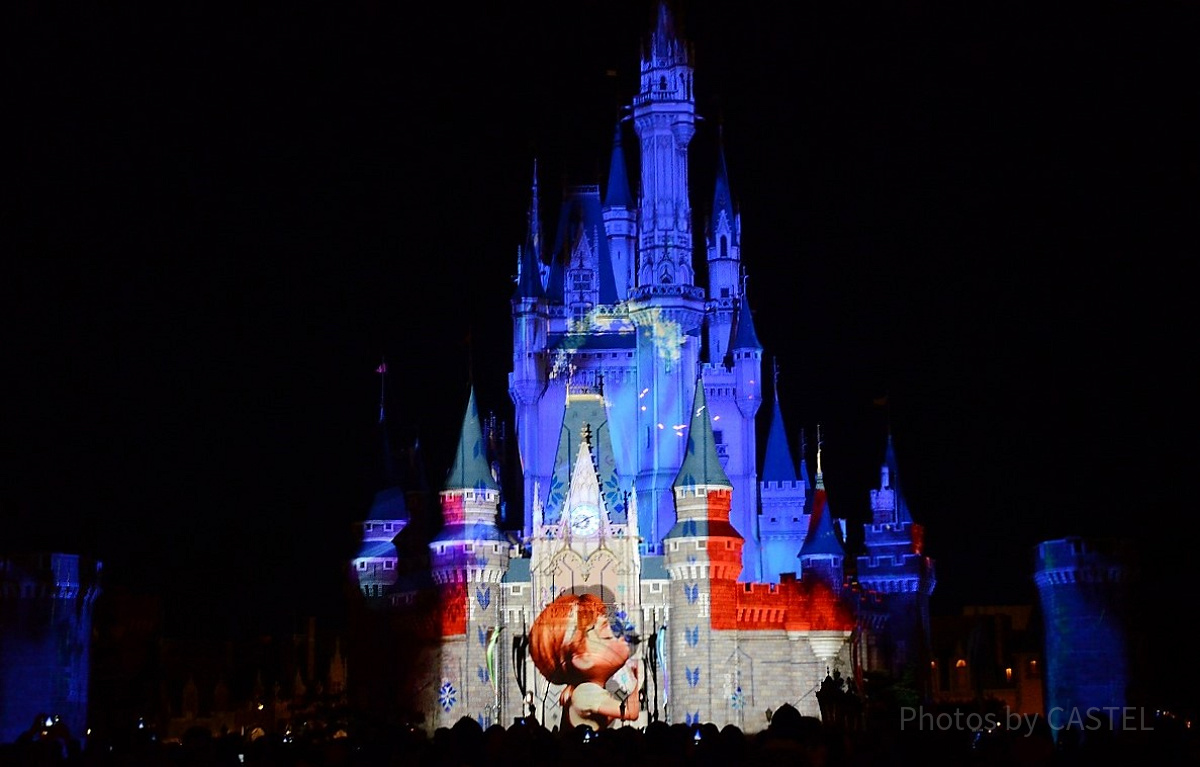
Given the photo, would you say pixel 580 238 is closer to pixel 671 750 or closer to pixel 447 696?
pixel 447 696

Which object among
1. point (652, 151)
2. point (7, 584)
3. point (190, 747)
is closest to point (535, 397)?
point (652, 151)

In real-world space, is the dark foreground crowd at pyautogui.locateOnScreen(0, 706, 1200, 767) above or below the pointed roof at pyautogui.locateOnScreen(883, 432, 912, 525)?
below

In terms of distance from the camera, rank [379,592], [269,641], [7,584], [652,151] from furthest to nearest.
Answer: [269,641] < [652,151] < [379,592] < [7,584]

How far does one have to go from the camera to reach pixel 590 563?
54875 millimetres

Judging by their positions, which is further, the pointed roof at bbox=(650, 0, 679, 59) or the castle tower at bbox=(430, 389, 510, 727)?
the pointed roof at bbox=(650, 0, 679, 59)

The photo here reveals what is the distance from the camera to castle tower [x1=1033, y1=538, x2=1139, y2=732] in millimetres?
52750

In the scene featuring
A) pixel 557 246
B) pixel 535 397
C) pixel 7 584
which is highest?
pixel 557 246

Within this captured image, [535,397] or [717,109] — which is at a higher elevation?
[717,109]

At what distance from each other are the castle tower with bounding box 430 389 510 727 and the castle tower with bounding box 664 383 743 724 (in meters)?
4.66

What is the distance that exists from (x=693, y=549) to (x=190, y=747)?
36.3 meters

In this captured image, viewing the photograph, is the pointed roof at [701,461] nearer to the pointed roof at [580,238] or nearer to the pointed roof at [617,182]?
the pointed roof at [580,238]

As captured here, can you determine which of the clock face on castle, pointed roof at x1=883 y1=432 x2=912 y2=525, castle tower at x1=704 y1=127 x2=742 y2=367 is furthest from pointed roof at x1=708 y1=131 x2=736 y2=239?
the clock face on castle

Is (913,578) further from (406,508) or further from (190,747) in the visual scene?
(190,747)

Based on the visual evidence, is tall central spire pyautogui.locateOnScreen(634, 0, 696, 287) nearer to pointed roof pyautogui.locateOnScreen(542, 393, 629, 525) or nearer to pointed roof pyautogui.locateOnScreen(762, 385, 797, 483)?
pointed roof pyautogui.locateOnScreen(542, 393, 629, 525)
